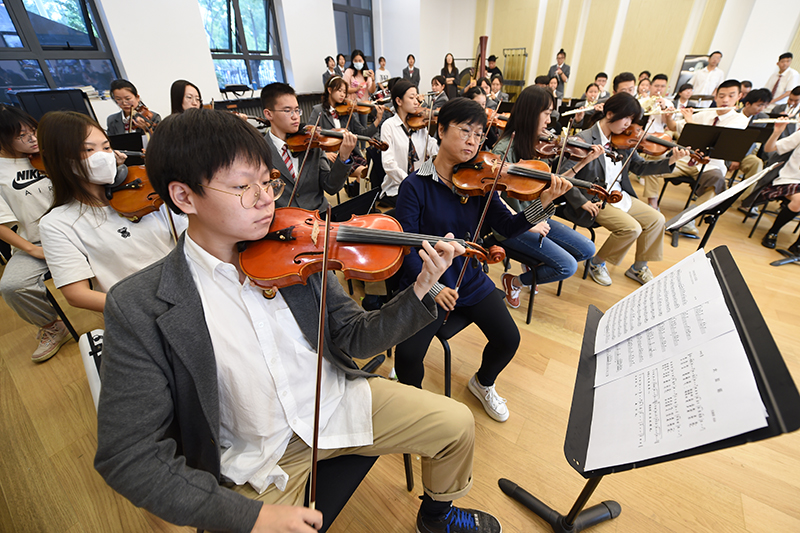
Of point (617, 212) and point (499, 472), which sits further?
point (617, 212)

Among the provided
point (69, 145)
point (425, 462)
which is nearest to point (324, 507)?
point (425, 462)

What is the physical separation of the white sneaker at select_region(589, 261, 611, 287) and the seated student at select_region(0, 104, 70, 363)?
3740mm

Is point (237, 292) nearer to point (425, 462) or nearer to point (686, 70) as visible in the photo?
point (425, 462)

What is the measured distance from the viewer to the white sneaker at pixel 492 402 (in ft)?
5.34

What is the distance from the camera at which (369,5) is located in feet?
30.5

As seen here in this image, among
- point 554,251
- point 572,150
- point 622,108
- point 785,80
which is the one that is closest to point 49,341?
point 554,251

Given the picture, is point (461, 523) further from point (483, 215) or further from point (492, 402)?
point (483, 215)

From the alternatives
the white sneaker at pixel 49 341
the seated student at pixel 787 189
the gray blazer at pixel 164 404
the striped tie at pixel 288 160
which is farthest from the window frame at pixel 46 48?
the seated student at pixel 787 189

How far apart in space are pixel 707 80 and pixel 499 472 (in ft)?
27.3

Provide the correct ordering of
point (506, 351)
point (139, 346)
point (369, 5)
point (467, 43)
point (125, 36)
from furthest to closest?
point (467, 43) < point (369, 5) < point (125, 36) < point (506, 351) < point (139, 346)

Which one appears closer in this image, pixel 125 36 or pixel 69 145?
pixel 69 145

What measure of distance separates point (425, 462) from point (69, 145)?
Answer: 70.6 inches

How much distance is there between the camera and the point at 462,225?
1668 millimetres

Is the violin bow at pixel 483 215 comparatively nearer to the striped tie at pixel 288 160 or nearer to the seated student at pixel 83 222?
the striped tie at pixel 288 160
